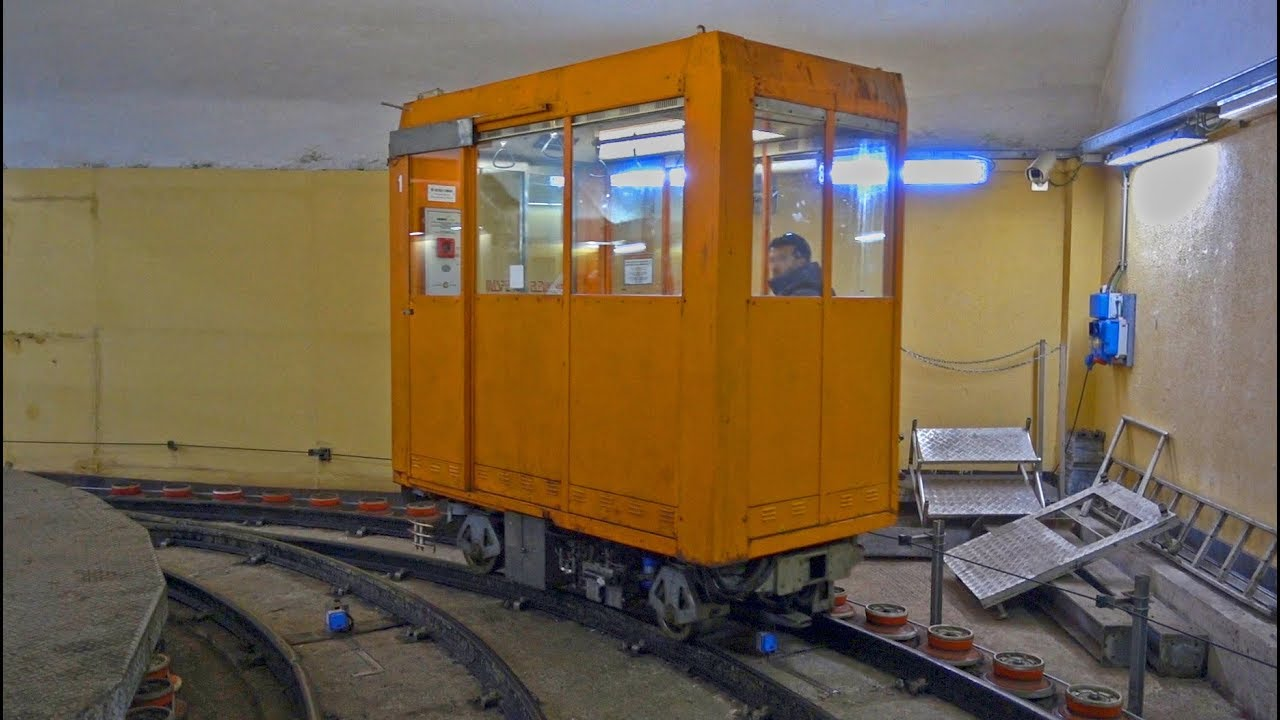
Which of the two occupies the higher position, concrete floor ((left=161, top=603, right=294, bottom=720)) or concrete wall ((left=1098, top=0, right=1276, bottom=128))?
concrete wall ((left=1098, top=0, right=1276, bottom=128))

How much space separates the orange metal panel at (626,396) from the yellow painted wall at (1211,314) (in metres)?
3.34

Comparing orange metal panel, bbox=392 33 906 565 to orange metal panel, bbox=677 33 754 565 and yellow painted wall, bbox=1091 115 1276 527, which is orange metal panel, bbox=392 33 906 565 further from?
yellow painted wall, bbox=1091 115 1276 527

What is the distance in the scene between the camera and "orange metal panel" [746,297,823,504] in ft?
17.9

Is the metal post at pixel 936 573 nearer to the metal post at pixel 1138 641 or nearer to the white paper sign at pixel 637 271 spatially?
the metal post at pixel 1138 641

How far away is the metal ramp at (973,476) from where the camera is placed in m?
8.80

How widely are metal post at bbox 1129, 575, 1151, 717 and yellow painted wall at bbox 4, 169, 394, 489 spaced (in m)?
8.00

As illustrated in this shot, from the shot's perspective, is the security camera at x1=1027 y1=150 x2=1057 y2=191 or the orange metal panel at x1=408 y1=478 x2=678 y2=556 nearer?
the orange metal panel at x1=408 y1=478 x2=678 y2=556

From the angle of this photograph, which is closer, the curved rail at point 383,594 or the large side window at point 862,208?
the curved rail at point 383,594

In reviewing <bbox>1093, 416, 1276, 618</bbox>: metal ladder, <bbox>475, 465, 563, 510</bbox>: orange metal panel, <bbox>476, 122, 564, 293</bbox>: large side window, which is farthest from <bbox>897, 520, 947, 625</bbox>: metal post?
<bbox>476, 122, 564, 293</bbox>: large side window

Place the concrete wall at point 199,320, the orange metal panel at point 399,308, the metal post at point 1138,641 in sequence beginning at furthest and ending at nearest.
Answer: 1. the concrete wall at point 199,320
2. the orange metal panel at point 399,308
3. the metal post at point 1138,641

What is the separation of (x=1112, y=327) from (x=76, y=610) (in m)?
7.64

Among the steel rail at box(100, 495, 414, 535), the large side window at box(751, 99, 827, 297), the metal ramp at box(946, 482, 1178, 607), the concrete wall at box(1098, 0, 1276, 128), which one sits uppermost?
the concrete wall at box(1098, 0, 1276, 128)

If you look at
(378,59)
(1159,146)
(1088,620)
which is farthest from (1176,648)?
(378,59)

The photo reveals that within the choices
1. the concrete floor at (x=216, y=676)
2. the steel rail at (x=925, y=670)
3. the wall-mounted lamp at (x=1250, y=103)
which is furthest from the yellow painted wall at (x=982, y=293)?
the concrete floor at (x=216, y=676)
